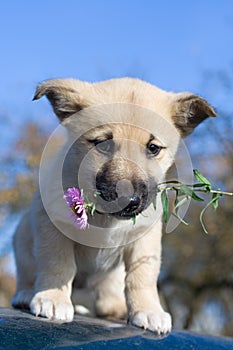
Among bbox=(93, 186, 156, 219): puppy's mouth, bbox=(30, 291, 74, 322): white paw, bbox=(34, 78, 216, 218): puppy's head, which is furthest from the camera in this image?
bbox=(30, 291, 74, 322): white paw

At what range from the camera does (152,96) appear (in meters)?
4.28

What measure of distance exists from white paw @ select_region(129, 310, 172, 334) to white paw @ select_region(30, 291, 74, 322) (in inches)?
16.7

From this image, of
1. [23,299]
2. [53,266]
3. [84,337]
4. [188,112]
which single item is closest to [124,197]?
[84,337]

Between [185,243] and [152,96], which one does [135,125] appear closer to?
[152,96]

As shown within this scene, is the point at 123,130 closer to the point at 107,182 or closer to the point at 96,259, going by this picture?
the point at 107,182

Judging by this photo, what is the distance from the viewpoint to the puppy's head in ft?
11.7

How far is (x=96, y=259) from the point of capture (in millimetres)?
4379

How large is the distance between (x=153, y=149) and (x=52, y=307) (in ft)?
3.85

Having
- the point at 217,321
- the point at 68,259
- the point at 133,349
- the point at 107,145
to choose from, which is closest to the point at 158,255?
the point at 68,259

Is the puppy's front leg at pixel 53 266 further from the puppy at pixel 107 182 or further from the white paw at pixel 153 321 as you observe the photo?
the white paw at pixel 153 321

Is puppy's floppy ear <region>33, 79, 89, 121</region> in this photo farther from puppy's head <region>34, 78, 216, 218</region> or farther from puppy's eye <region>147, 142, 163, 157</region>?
puppy's eye <region>147, 142, 163, 157</region>

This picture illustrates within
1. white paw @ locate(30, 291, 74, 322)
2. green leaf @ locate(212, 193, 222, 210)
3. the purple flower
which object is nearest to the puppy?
white paw @ locate(30, 291, 74, 322)

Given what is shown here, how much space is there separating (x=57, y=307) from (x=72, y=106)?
1372 millimetres

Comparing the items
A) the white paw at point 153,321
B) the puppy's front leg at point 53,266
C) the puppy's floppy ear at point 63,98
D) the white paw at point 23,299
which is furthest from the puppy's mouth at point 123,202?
the white paw at point 23,299
